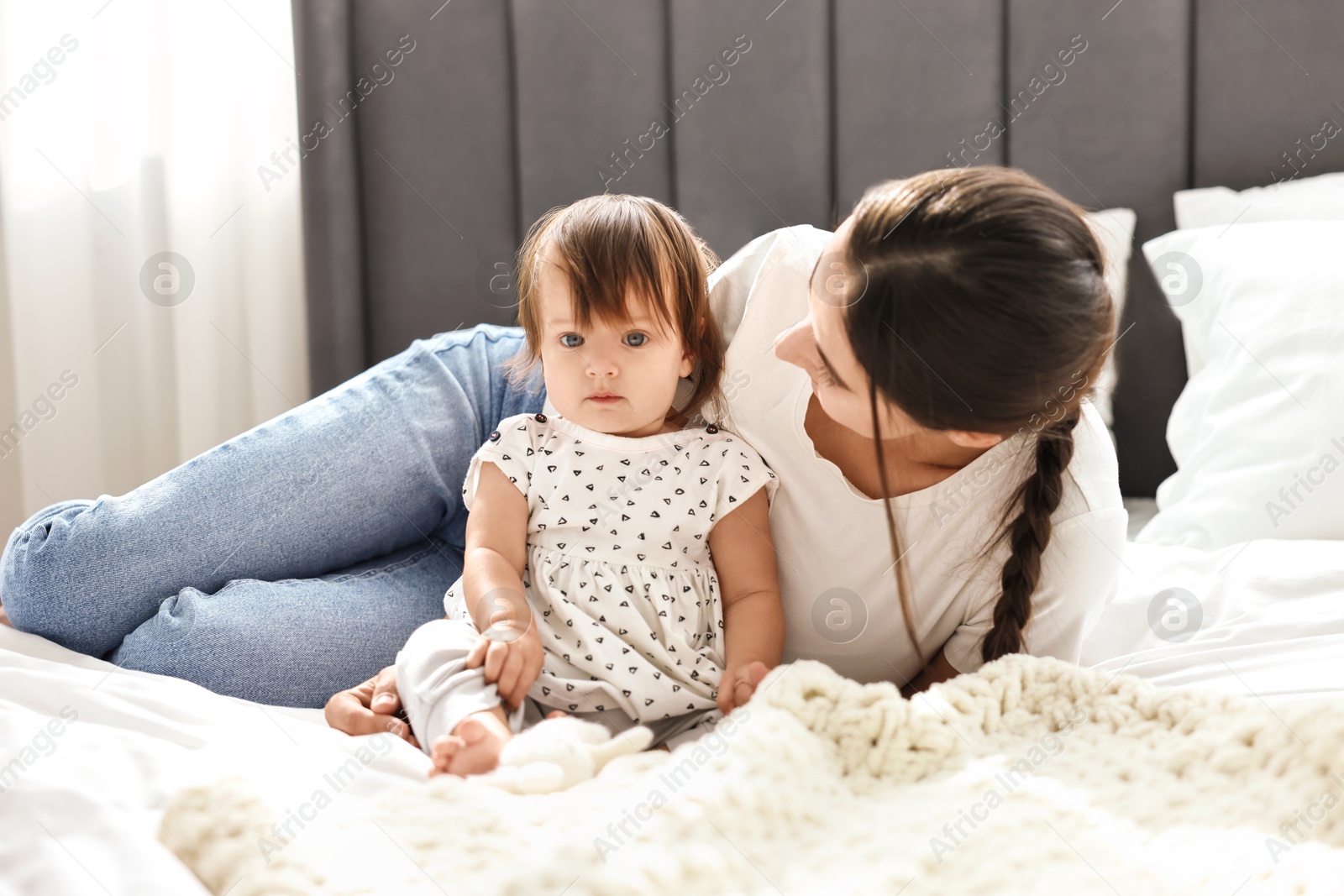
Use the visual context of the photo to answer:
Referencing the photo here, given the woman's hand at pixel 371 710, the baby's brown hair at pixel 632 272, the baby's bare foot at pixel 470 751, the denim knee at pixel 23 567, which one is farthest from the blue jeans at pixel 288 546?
the baby's bare foot at pixel 470 751

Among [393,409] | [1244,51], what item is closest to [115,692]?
[393,409]

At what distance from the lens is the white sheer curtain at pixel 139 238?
1.75 metres

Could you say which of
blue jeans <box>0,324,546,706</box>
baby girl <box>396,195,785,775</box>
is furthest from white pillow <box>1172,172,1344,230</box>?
blue jeans <box>0,324,546,706</box>

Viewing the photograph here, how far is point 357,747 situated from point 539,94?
1277 mm

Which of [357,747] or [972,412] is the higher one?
[972,412]

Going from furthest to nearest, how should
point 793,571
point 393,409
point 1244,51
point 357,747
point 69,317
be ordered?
1. point 69,317
2. point 1244,51
3. point 393,409
4. point 793,571
5. point 357,747

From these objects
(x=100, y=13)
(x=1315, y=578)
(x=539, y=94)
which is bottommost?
(x=1315, y=578)

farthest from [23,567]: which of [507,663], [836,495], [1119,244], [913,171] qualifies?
[1119,244]

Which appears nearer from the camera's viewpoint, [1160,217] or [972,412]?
[972,412]

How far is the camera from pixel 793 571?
3.30 feet

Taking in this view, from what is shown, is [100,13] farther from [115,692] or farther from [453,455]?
[115,692]

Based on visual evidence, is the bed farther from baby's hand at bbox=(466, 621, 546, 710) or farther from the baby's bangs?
the baby's bangs

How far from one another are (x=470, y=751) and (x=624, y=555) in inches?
10.7

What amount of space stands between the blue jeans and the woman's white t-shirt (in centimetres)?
34
